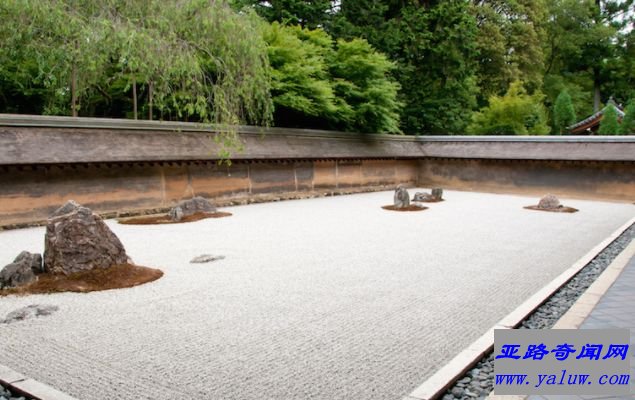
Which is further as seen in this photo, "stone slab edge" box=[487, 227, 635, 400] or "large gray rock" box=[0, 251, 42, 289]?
"large gray rock" box=[0, 251, 42, 289]

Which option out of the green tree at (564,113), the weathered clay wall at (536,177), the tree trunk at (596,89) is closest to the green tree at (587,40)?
the tree trunk at (596,89)

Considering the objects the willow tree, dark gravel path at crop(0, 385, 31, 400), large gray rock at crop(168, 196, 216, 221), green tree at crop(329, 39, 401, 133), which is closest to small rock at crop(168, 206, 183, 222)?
large gray rock at crop(168, 196, 216, 221)

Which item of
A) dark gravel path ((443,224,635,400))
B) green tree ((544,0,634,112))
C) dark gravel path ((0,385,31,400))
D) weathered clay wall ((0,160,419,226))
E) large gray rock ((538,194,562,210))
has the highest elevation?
green tree ((544,0,634,112))

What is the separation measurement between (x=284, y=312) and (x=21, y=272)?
2.94m

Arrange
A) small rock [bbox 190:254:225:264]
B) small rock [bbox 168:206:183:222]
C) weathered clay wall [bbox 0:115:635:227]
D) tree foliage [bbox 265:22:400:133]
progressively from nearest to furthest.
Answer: small rock [bbox 190:254:225:264] → weathered clay wall [bbox 0:115:635:227] → small rock [bbox 168:206:183:222] → tree foliage [bbox 265:22:400:133]

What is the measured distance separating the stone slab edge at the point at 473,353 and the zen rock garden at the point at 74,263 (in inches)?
141

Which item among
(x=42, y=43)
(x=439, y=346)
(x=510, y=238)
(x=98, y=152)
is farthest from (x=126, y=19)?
(x=439, y=346)

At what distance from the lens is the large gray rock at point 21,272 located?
17.0ft

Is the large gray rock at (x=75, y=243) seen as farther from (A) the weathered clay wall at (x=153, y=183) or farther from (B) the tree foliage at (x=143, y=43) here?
(A) the weathered clay wall at (x=153, y=183)

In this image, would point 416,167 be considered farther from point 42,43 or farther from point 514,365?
point 514,365

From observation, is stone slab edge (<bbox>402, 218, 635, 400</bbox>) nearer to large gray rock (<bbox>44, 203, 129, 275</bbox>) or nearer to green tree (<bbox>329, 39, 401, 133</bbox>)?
large gray rock (<bbox>44, 203, 129, 275</bbox>)

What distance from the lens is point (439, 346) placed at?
369 cm

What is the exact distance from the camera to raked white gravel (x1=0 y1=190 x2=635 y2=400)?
3.15 metres

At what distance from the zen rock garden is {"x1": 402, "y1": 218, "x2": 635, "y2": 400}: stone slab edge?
3.57 meters
